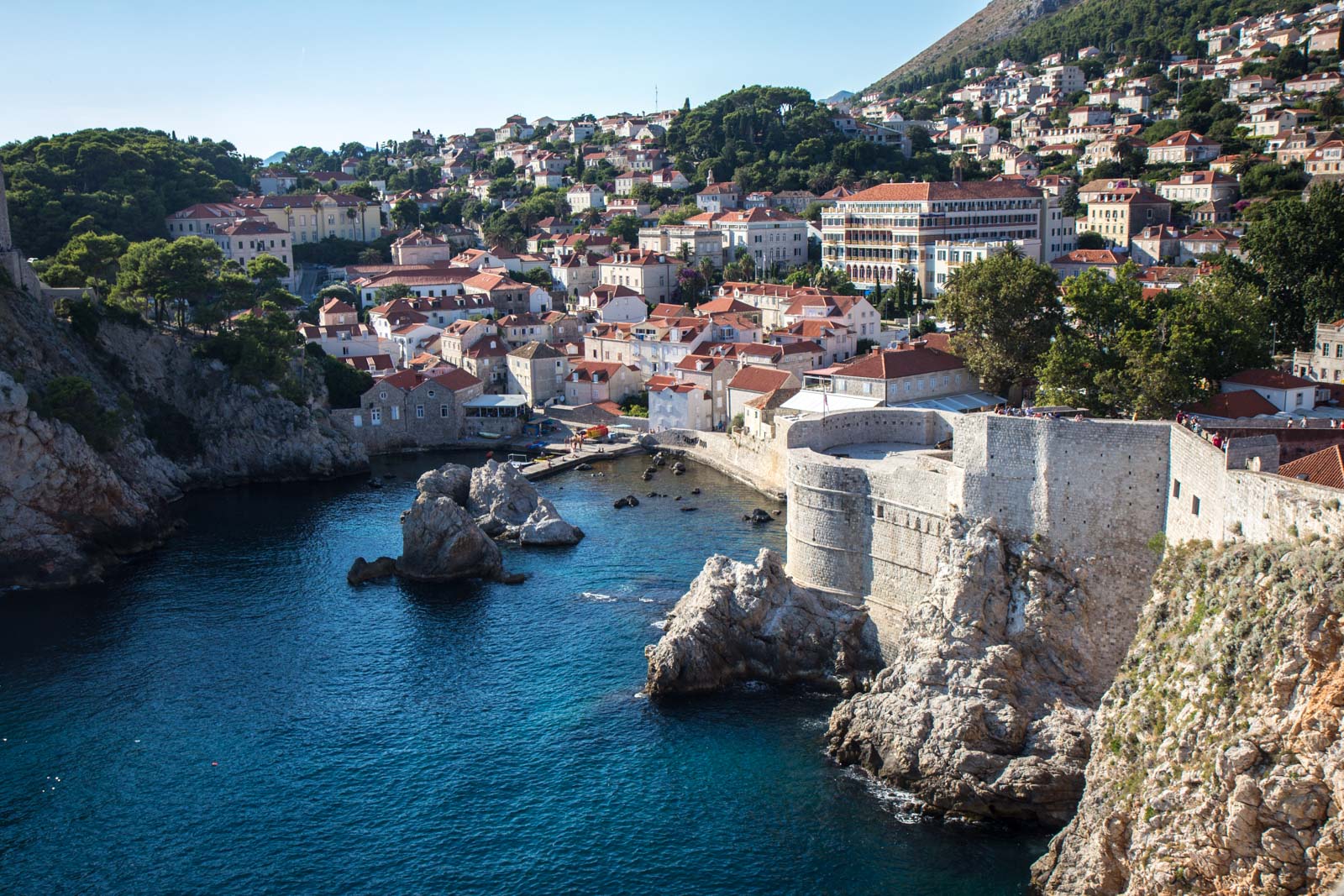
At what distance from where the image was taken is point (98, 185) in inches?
3078

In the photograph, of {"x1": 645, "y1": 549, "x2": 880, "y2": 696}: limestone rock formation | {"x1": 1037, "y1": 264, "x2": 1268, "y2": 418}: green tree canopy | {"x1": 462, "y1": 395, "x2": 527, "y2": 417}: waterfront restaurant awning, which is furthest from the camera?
{"x1": 462, "y1": 395, "x2": 527, "y2": 417}: waterfront restaurant awning

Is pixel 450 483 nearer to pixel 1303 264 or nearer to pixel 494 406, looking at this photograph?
pixel 494 406

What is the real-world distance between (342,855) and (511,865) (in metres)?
3.13

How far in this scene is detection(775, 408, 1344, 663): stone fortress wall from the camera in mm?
19688

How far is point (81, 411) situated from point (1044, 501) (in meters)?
33.1

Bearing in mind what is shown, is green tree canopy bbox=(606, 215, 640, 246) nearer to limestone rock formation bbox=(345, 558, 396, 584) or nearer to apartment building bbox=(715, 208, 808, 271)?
apartment building bbox=(715, 208, 808, 271)

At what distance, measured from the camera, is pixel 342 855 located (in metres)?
22.0

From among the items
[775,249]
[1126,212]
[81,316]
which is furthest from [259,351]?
[1126,212]

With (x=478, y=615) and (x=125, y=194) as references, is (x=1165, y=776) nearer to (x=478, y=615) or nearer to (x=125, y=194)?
(x=478, y=615)

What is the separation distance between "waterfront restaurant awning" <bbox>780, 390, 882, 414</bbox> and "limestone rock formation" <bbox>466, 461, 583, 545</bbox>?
10647 mm

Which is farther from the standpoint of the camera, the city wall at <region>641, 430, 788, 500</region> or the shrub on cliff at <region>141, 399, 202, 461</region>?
the shrub on cliff at <region>141, 399, 202, 461</region>

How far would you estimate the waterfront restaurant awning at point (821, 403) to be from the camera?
4506 cm

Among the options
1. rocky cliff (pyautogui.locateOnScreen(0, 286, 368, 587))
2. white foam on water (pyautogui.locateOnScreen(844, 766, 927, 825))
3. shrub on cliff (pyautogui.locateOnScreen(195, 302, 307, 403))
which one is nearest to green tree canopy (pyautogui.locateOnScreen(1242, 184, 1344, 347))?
white foam on water (pyautogui.locateOnScreen(844, 766, 927, 825))

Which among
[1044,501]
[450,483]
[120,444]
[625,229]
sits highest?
[625,229]
